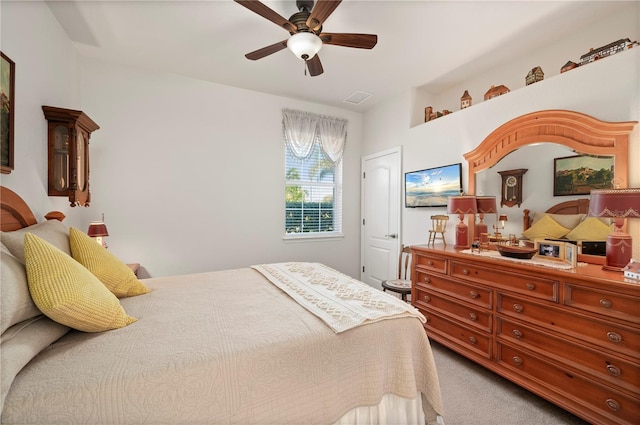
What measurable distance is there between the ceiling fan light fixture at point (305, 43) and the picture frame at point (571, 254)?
7.42ft

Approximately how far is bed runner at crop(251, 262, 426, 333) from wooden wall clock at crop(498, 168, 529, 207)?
165cm

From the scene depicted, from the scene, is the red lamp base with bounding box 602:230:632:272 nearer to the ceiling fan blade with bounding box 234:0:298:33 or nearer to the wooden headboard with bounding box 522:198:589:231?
the wooden headboard with bounding box 522:198:589:231

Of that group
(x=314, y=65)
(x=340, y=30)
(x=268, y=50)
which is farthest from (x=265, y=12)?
(x=340, y=30)

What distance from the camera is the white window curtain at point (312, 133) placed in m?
3.86

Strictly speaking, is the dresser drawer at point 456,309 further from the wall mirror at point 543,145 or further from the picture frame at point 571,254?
the wall mirror at point 543,145

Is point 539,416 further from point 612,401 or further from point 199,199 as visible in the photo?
point 199,199

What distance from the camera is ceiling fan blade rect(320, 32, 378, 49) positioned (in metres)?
2.00

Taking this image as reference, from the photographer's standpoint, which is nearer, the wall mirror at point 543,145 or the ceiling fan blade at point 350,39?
the wall mirror at point 543,145

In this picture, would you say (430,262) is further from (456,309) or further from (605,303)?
(605,303)

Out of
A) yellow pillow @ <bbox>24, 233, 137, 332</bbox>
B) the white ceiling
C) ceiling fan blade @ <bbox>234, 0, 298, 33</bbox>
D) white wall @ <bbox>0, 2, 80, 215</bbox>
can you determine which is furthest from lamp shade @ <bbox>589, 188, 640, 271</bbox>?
white wall @ <bbox>0, 2, 80, 215</bbox>

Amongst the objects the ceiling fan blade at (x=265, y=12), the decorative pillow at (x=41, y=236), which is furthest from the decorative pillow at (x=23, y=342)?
the ceiling fan blade at (x=265, y=12)

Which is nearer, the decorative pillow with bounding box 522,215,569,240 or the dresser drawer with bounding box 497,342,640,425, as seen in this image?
the dresser drawer with bounding box 497,342,640,425

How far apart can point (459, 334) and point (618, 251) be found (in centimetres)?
123

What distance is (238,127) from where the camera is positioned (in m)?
3.59
